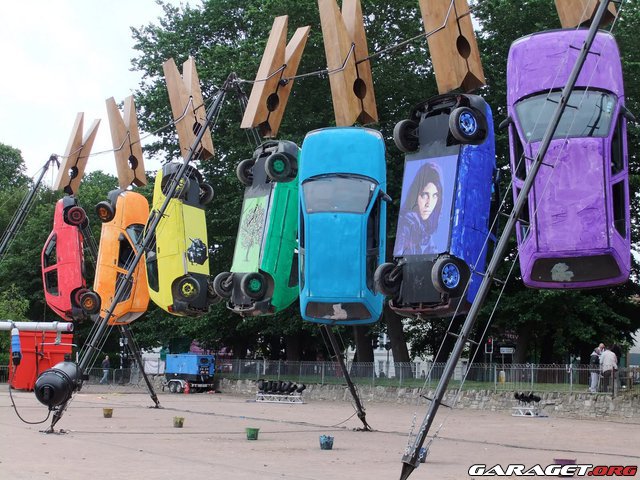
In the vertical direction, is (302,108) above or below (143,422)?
above

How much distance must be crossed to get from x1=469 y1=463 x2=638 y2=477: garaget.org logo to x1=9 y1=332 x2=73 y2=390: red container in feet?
96.5

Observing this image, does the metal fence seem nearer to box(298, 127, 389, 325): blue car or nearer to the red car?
box(298, 127, 389, 325): blue car

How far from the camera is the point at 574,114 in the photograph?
1297 cm

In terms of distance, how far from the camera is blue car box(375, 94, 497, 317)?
45.6ft

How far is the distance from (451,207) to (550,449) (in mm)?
6434

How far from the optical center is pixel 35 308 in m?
58.9

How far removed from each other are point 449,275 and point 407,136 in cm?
275

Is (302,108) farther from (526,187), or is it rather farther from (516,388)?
(526,187)

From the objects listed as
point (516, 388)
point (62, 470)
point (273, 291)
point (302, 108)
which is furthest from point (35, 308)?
point (62, 470)

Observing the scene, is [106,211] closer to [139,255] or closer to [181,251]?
[139,255]

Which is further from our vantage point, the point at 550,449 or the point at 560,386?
the point at 560,386

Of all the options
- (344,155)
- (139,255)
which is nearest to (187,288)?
(139,255)

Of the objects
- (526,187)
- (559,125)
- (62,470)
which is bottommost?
(62,470)

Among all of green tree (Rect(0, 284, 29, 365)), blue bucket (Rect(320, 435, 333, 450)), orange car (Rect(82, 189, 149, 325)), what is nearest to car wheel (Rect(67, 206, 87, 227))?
orange car (Rect(82, 189, 149, 325))
